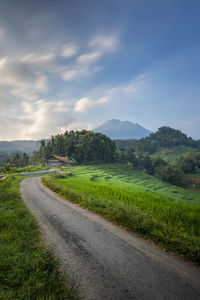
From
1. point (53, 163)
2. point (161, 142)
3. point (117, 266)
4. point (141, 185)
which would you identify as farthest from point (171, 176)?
point (161, 142)

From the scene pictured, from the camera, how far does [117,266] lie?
4.05 metres

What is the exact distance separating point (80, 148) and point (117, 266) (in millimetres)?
73596

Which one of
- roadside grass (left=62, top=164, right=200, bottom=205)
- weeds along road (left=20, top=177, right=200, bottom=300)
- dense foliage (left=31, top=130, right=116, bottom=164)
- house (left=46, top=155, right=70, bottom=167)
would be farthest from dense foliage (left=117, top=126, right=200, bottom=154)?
weeds along road (left=20, top=177, right=200, bottom=300)

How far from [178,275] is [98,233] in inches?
120

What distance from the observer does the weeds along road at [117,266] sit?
3266 millimetres

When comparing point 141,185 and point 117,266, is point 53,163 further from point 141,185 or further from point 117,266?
point 117,266

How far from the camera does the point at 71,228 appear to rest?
6.56 meters

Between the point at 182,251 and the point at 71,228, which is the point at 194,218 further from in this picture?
the point at 71,228

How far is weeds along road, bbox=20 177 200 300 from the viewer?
327 cm

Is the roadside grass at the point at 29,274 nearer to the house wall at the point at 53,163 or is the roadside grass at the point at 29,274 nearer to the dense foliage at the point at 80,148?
the house wall at the point at 53,163

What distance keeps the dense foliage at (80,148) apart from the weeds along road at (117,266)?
229 ft

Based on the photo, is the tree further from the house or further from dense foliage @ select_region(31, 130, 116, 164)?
the house

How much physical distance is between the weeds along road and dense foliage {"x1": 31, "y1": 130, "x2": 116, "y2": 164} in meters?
69.9

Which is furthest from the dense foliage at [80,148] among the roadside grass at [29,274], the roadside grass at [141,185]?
the roadside grass at [29,274]
